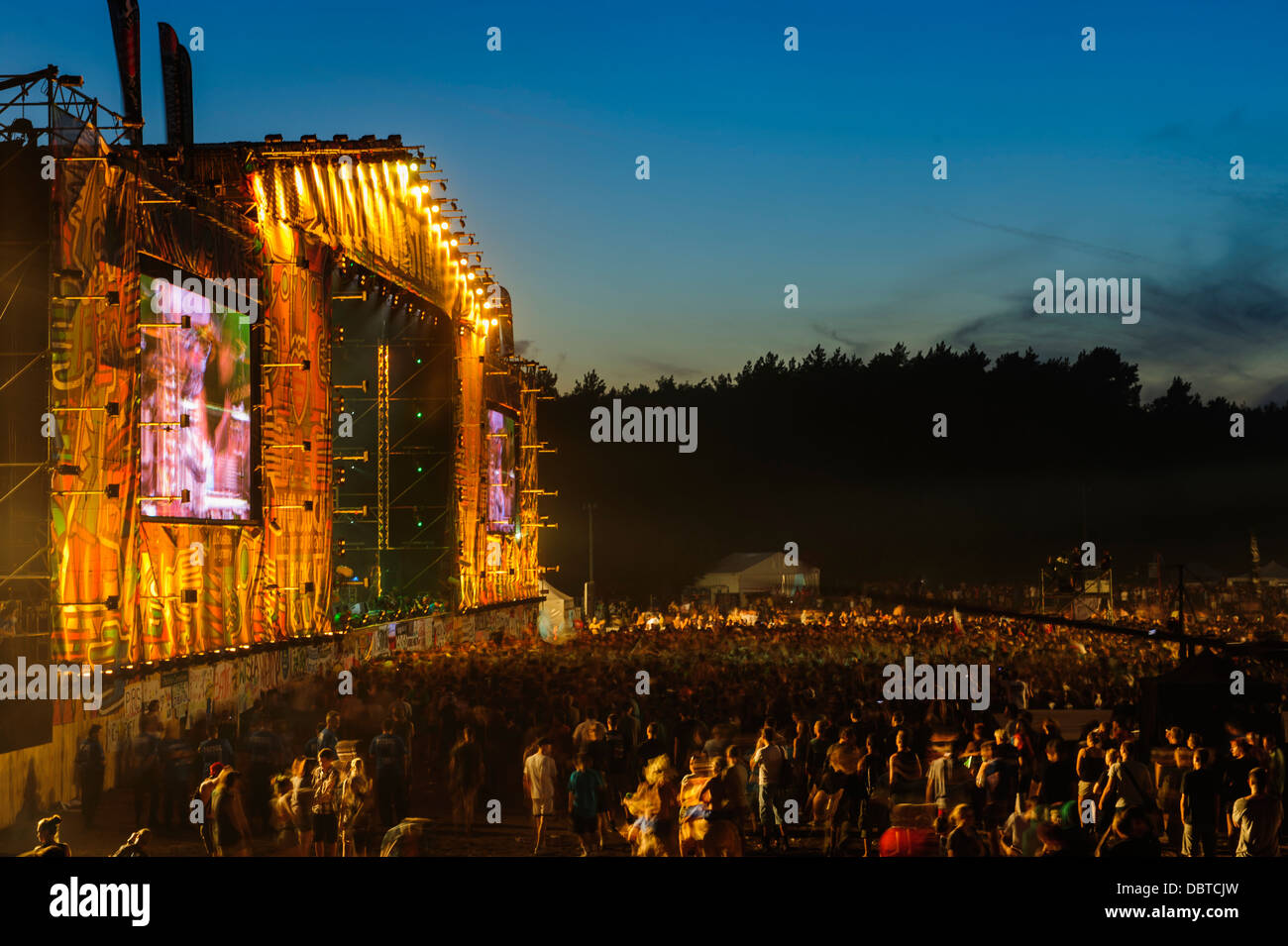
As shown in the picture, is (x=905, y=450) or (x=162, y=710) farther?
(x=905, y=450)

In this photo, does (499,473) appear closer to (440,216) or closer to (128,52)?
(440,216)

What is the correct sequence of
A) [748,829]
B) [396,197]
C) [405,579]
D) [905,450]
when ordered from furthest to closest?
1. [905,450]
2. [405,579]
3. [396,197]
4. [748,829]

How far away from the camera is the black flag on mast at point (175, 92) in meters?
25.2

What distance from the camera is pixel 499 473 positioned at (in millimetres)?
40219

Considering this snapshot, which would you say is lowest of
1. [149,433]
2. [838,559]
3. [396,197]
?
[838,559]

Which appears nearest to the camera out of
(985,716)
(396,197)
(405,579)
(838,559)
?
(985,716)

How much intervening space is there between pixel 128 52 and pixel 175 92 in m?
4.07

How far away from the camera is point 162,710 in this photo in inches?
683

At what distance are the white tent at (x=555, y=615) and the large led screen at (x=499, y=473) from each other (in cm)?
462

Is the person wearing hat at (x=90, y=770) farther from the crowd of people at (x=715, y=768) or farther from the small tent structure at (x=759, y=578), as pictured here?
the small tent structure at (x=759, y=578)

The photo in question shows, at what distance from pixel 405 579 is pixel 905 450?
5872 centimetres

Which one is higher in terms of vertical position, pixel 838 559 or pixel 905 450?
pixel 905 450
